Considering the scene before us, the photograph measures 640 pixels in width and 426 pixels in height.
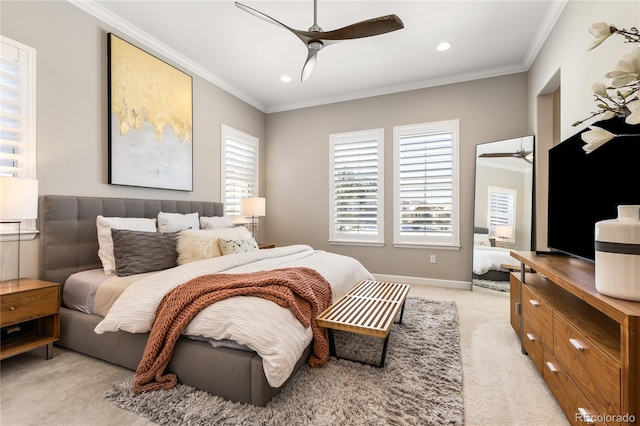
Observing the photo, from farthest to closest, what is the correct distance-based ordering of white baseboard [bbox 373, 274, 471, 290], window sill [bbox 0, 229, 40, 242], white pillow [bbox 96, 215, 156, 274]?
white baseboard [bbox 373, 274, 471, 290], white pillow [bbox 96, 215, 156, 274], window sill [bbox 0, 229, 40, 242]

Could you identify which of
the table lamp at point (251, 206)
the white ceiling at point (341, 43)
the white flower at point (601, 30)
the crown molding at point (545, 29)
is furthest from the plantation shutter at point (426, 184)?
the white flower at point (601, 30)

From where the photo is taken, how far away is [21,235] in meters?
2.28

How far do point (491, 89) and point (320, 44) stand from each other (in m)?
2.81

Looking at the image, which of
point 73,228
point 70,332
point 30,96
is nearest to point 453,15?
point 30,96

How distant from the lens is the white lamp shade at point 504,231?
364cm

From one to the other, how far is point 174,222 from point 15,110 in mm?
1467

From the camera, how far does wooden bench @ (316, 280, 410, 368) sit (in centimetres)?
181

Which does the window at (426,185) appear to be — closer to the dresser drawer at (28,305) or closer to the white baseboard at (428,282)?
the white baseboard at (428,282)

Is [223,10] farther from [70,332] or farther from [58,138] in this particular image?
[70,332]

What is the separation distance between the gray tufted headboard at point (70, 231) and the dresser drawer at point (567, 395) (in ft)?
11.3

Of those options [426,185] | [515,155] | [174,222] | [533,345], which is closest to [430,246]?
[426,185]

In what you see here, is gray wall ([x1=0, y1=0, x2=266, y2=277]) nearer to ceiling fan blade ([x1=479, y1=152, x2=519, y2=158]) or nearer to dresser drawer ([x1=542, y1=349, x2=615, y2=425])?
dresser drawer ([x1=542, y1=349, x2=615, y2=425])

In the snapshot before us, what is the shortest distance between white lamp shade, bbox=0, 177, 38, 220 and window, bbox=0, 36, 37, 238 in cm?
39

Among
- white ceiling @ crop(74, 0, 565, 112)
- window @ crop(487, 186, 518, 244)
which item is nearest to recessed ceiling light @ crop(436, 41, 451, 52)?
white ceiling @ crop(74, 0, 565, 112)
